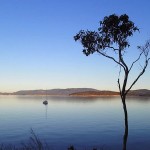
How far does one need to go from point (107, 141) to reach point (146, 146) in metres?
7.25

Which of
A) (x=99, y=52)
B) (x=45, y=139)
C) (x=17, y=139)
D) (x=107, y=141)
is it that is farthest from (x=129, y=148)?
(x=99, y=52)

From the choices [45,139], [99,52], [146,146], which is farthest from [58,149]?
[99,52]

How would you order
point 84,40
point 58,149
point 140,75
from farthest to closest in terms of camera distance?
point 58,149 → point 84,40 → point 140,75

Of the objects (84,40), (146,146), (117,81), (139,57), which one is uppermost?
(84,40)

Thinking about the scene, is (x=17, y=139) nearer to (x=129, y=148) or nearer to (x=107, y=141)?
(x=107, y=141)

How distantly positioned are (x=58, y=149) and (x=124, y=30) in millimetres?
25917

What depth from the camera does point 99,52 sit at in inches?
978

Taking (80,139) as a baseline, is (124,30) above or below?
above

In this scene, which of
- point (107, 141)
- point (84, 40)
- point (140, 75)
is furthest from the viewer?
point (107, 141)

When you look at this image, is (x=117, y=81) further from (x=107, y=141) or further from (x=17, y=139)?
(x=17, y=139)

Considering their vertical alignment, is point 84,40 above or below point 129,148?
above

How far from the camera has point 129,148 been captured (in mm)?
44125

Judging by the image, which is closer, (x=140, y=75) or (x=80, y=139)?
(x=140, y=75)

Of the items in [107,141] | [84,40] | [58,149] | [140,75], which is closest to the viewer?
[140,75]
